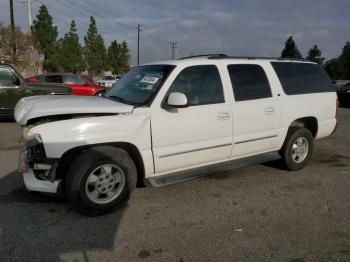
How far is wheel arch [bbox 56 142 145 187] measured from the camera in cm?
384

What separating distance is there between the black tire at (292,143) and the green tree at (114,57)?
192 feet

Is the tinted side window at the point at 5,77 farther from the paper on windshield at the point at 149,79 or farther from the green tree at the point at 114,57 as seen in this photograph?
the green tree at the point at 114,57

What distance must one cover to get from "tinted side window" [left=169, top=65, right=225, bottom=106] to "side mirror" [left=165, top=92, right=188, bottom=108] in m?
0.23

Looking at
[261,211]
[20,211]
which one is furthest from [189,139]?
[20,211]

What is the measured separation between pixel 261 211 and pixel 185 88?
1.78 m

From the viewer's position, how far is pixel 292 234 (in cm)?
365

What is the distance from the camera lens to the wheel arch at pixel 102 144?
12.6 feet

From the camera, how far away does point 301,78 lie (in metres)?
5.83

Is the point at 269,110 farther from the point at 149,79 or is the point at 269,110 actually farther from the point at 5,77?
the point at 5,77

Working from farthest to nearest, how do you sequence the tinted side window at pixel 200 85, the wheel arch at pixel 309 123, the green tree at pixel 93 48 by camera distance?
the green tree at pixel 93 48 < the wheel arch at pixel 309 123 < the tinted side window at pixel 200 85

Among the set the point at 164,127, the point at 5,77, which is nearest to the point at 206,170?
the point at 164,127

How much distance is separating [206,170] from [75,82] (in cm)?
1285

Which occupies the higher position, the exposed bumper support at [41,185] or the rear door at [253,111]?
the rear door at [253,111]

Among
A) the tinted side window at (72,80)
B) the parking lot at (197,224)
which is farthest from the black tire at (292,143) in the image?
the tinted side window at (72,80)
